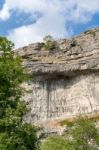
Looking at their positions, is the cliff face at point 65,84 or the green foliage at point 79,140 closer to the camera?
the green foliage at point 79,140

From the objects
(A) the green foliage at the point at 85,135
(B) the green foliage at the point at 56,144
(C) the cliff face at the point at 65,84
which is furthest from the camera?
(C) the cliff face at the point at 65,84

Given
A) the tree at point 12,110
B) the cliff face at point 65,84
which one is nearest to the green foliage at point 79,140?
the cliff face at point 65,84

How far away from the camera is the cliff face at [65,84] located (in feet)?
244

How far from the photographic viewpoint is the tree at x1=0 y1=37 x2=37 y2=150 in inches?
1094

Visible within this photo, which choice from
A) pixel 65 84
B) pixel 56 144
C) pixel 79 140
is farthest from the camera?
pixel 65 84

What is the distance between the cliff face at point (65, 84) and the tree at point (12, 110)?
4270cm

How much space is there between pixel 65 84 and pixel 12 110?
49693mm

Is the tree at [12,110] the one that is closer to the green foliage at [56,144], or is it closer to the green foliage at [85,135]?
the green foliage at [56,144]

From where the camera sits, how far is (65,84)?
77.9 metres

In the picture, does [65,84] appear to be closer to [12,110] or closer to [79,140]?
[79,140]

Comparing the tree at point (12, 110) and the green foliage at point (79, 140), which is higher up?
the tree at point (12, 110)

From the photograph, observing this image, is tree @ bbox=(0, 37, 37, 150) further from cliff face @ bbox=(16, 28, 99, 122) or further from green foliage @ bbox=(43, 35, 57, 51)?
green foliage @ bbox=(43, 35, 57, 51)

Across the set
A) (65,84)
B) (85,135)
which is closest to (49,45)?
(65,84)

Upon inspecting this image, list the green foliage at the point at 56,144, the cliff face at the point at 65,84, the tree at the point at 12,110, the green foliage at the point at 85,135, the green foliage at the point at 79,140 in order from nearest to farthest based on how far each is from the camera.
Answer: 1. the tree at the point at 12,110
2. the green foliage at the point at 56,144
3. the green foliage at the point at 79,140
4. the green foliage at the point at 85,135
5. the cliff face at the point at 65,84
